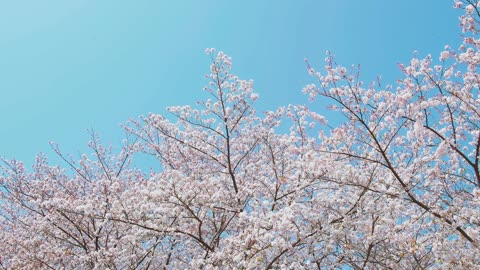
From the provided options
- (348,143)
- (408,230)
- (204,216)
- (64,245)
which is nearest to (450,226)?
(408,230)

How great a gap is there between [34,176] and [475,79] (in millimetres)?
12322

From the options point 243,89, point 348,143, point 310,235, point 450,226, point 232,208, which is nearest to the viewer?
point 450,226

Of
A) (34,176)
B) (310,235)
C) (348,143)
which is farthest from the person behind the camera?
(34,176)

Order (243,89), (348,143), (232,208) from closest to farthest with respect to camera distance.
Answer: (348,143), (232,208), (243,89)

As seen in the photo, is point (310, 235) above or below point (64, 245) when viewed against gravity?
below

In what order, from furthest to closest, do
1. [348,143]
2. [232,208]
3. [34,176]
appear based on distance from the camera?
1. [34,176]
2. [232,208]
3. [348,143]

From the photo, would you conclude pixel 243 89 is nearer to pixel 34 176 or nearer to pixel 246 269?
pixel 246 269

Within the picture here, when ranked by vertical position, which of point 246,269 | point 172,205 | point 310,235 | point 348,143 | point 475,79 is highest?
point 475,79

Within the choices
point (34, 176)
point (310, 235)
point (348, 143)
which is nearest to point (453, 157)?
point (348, 143)

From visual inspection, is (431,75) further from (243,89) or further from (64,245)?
(64,245)

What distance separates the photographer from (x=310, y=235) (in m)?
6.79

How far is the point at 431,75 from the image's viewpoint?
7.14m

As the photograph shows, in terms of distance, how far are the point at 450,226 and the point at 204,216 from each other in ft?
14.4

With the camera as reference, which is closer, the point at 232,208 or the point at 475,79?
the point at 475,79
